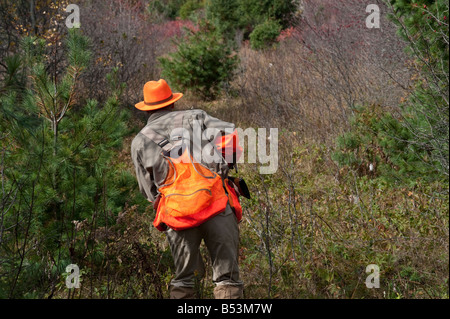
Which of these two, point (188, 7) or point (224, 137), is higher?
point (224, 137)

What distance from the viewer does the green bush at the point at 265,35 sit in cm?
1515

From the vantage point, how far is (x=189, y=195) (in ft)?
9.72

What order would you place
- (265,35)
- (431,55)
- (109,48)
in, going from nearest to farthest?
(431,55)
(109,48)
(265,35)

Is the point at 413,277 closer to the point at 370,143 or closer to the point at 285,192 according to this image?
the point at 285,192

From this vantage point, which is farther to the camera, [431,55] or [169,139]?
[431,55]

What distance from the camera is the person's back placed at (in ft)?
9.86

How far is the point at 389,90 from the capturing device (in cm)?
731

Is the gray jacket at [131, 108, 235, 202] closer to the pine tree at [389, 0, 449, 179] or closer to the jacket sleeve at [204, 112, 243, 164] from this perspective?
the jacket sleeve at [204, 112, 243, 164]

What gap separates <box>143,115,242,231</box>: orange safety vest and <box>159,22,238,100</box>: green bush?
799cm

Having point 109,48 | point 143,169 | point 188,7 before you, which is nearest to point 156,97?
point 143,169

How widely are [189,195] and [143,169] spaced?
17.1 inches

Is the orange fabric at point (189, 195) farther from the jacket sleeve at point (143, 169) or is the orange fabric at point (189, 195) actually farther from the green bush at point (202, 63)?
the green bush at point (202, 63)

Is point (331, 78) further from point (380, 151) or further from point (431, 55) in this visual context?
point (431, 55)

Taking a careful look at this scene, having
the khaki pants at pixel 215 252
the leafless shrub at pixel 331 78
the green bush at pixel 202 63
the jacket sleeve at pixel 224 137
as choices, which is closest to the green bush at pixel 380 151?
the leafless shrub at pixel 331 78
